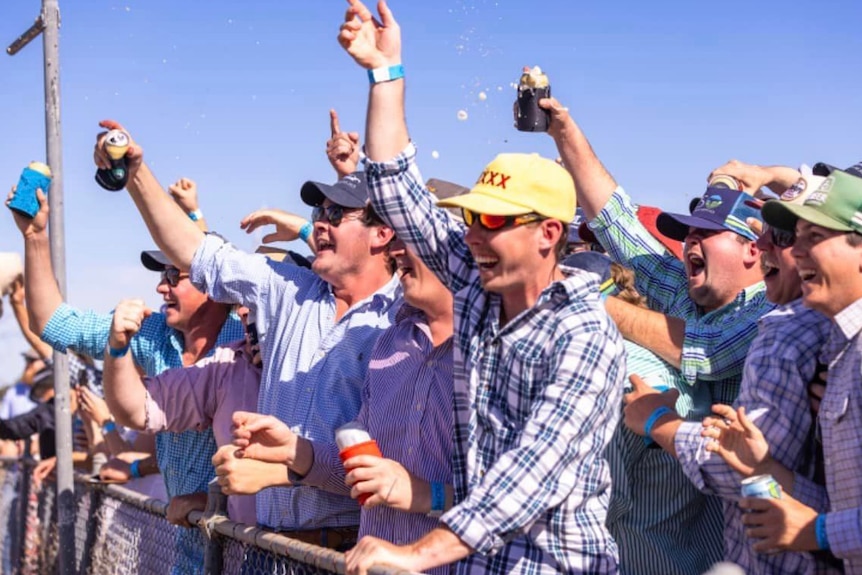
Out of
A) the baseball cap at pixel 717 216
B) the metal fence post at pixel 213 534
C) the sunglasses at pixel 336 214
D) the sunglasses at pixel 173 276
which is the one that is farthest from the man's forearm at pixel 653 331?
the sunglasses at pixel 173 276

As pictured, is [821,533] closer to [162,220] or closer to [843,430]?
[843,430]

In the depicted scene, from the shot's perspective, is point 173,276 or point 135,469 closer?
point 173,276

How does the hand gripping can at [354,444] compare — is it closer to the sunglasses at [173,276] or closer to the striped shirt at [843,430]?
the striped shirt at [843,430]

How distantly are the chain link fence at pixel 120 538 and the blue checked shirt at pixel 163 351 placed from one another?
21cm

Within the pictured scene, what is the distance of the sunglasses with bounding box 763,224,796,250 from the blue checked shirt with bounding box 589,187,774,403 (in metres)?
0.45

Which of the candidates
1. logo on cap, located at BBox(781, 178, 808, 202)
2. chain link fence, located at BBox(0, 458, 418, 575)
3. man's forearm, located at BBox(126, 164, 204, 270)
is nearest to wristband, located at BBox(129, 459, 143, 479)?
chain link fence, located at BBox(0, 458, 418, 575)

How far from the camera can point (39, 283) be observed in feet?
18.4

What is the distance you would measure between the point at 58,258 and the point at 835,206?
468 centimetres

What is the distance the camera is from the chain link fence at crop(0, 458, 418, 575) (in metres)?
3.78

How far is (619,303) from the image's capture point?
3.98 meters

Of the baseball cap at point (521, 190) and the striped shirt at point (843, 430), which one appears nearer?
the striped shirt at point (843, 430)

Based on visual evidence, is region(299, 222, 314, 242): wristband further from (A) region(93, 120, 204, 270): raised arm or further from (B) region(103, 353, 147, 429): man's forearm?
(B) region(103, 353, 147, 429): man's forearm

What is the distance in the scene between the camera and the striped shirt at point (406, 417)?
3652 millimetres

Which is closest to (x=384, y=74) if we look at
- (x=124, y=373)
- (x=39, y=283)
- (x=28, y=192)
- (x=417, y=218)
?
(x=417, y=218)
